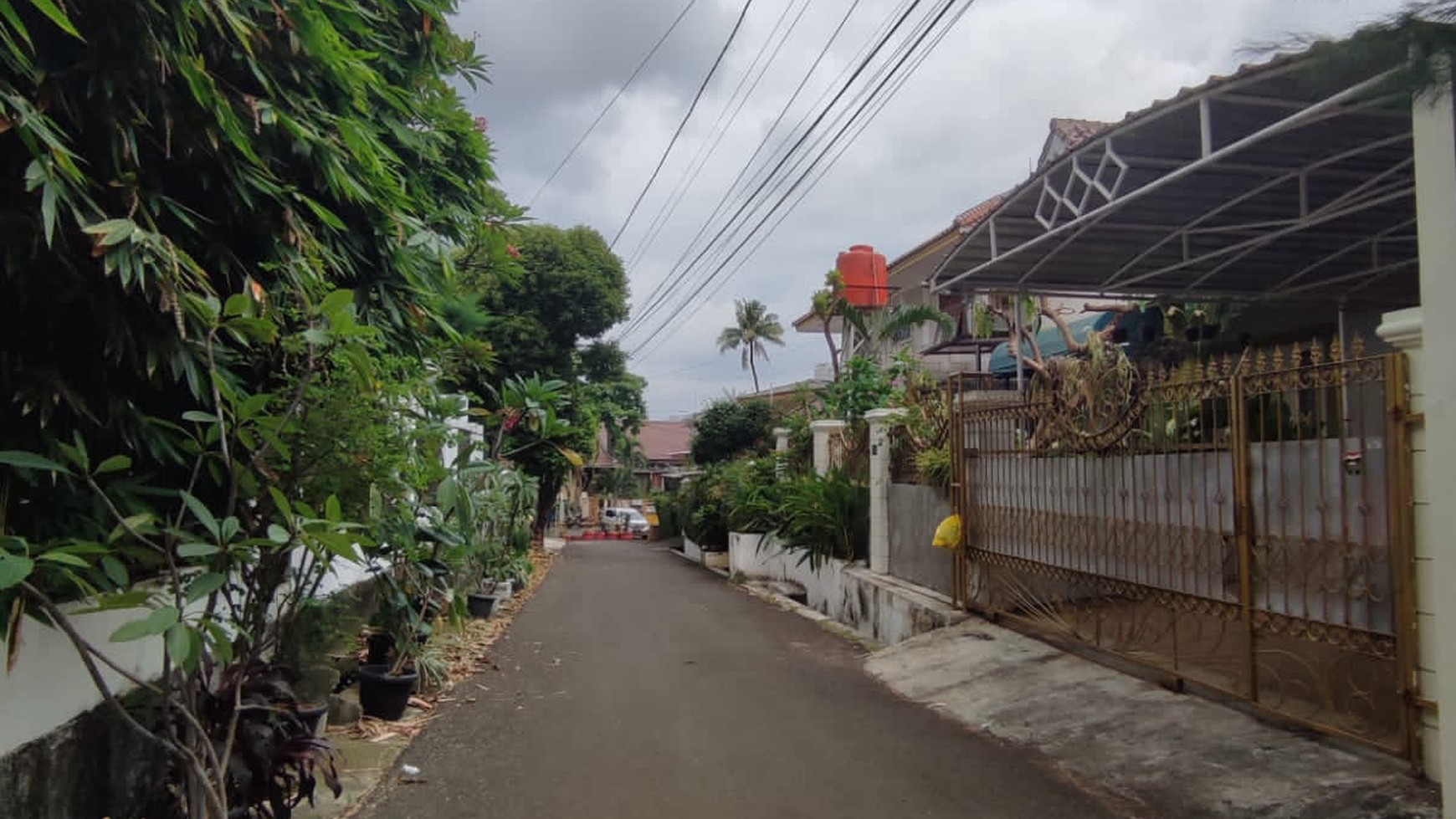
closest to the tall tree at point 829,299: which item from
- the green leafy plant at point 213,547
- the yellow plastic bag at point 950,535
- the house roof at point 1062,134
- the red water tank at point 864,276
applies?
the red water tank at point 864,276

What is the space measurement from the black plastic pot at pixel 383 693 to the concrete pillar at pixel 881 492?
19.2 feet

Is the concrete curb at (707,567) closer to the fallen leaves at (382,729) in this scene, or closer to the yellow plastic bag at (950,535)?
the yellow plastic bag at (950,535)

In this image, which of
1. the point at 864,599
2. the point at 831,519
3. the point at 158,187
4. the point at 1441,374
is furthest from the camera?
the point at 831,519

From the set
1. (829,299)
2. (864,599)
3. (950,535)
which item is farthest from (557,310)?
(950,535)

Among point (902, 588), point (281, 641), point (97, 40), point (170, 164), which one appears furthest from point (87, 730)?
point (902, 588)

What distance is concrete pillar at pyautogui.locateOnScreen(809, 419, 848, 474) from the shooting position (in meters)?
13.2

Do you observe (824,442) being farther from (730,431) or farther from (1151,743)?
(730,431)

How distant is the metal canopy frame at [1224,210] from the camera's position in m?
5.97

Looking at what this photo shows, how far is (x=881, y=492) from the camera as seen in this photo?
10.7 meters

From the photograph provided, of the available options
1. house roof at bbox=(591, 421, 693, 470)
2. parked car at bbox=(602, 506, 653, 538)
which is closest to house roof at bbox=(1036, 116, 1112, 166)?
parked car at bbox=(602, 506, 653, 538)

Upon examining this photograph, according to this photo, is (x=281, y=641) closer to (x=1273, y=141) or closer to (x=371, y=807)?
(x=371, y=807)

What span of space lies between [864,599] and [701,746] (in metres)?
4.91

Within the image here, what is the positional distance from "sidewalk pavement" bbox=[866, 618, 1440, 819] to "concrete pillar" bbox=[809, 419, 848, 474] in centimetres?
582

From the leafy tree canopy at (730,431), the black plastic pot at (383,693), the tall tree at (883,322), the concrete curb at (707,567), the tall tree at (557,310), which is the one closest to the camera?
the black plastic pot at (383,693)
